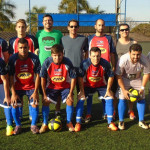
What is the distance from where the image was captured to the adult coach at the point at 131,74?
10.9ft

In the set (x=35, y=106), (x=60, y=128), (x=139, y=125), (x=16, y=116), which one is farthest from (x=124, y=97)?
(x=16, y=116)

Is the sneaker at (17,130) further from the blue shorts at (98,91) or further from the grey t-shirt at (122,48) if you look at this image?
the grey t-shirt at (122,48)

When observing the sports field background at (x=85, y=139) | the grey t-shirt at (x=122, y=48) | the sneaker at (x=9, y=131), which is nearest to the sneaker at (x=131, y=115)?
the sports field background at (x=85, y=139)

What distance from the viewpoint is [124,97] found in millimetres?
3465

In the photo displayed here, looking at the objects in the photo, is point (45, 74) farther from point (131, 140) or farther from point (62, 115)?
point (131, 140)

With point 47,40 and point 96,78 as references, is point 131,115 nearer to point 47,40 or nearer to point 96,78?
point 96,78

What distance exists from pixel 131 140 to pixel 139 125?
0.60 metres

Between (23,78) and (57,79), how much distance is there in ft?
1.78

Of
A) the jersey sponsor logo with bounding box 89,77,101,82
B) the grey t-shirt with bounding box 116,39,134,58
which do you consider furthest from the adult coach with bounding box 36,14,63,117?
the grey t-shirt with bounding box 116,39,134,58

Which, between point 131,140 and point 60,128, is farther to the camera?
point 60,128

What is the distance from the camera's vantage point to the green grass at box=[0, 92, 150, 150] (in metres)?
2.80

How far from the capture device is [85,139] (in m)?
3.03

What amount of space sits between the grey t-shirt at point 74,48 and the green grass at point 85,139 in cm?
120

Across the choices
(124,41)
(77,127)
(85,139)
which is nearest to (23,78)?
(77,127)
